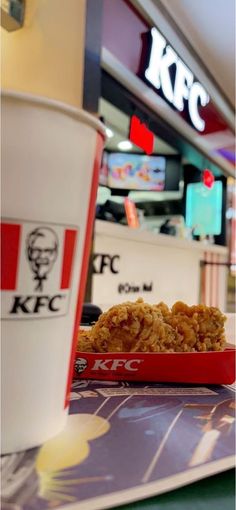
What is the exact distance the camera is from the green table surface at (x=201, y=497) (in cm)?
22

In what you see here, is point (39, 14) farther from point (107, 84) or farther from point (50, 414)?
point (50, 414)

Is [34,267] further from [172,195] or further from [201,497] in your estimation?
[172,195]

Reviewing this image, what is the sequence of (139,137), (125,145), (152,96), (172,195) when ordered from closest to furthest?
(139,137)
(152,96)
(125,145)
(172,195)

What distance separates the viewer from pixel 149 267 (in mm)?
2492

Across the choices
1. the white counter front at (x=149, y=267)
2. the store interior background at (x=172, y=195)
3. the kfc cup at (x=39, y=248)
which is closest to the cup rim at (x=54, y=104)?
the kfc cup at (x=39, y=248)

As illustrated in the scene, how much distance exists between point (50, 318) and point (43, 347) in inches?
0.7

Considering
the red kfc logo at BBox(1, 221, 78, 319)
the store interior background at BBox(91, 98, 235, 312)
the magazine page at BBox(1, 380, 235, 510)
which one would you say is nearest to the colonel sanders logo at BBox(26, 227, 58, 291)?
the red kfc logo at BBox(1, 221, 78, 319)

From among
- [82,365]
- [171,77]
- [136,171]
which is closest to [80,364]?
[82,365]

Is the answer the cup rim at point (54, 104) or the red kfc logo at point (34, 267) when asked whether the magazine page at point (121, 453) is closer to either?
the red kfc logo at point (34, 267)

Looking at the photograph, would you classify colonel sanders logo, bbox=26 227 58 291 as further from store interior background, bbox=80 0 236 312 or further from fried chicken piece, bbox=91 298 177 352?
store interior background, bbox=80 0 236 312

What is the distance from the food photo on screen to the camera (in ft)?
12.8

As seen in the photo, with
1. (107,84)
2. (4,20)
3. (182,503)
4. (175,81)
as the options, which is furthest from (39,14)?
(182,503)

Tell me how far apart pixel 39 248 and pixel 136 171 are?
390cm

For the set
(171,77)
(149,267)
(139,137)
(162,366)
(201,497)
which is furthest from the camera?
(149,267)
